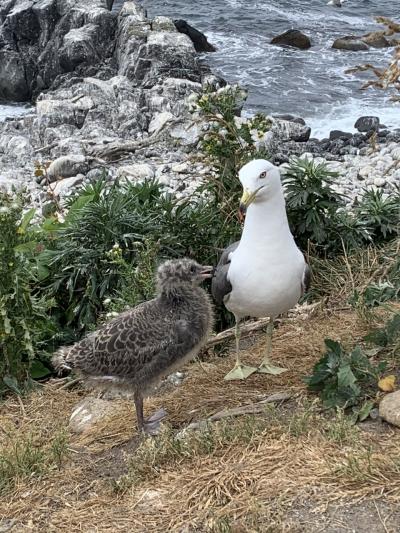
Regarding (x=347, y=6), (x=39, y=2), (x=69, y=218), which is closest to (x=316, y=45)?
(x=347, y=6)

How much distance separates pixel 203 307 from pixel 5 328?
170 cm

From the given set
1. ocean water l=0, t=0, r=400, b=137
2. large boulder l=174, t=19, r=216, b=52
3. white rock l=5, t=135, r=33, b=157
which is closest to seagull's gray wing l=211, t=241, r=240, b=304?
white rock l=5, t=135, r=33, b=157

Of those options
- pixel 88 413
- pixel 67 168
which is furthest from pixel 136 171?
pixel 88 413

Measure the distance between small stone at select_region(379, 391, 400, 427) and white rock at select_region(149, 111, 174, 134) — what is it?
1233cm

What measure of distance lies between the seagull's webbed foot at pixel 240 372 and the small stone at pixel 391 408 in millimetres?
1513

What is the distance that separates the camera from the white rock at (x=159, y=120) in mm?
16719

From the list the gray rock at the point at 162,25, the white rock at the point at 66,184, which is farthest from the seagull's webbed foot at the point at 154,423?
the gray rock at the point at 162,25

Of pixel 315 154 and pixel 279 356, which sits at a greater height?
pixel 279 356

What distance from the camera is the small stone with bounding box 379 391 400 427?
15.2 feet

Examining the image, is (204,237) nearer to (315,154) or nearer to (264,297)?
(264,297)

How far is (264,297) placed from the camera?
5707mm

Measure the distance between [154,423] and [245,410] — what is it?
595 millimetres

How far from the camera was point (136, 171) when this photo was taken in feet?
43.2

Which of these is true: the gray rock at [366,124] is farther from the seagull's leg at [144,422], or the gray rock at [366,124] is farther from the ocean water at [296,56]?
the seagull's leg at [144,422]
